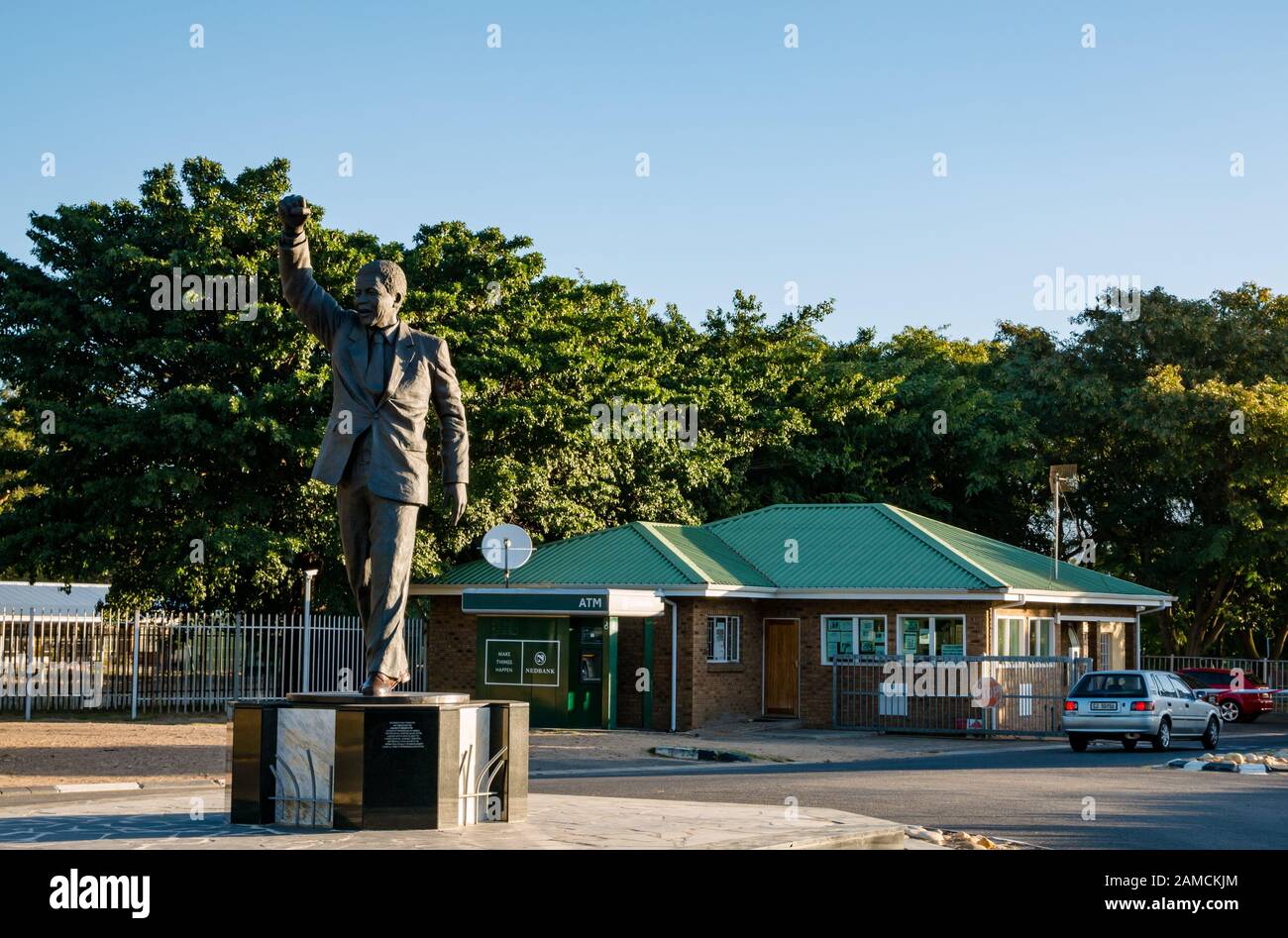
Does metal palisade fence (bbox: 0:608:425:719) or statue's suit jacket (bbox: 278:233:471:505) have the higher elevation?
statue's suit jacket (bbox: 278:233:471:505)

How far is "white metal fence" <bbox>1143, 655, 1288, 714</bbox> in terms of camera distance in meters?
45.0

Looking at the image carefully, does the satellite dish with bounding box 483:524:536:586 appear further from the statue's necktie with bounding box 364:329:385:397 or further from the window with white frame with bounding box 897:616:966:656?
the statue's necktie with bounding box 364:329:385:397

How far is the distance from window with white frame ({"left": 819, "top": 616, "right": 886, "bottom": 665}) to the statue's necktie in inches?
832

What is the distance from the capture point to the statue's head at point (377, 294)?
11.2 meters

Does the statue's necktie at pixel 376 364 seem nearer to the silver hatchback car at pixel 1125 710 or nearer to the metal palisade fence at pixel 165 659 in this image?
the metal palisade fence at pixel 165 659

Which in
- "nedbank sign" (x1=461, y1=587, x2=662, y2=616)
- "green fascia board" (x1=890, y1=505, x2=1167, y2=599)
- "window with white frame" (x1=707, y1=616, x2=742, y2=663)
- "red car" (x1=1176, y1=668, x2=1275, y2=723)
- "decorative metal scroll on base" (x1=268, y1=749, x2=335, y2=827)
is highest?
"green fascia board" (x1=890, y1=505, x2=1167, y2=599)

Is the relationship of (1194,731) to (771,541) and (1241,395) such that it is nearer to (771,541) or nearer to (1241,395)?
(771,541)

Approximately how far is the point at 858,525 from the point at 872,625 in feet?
12.3

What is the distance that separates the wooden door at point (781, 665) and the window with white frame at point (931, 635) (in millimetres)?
2404

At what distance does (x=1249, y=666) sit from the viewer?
45.9 meters

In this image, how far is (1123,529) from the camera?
45.8 metres

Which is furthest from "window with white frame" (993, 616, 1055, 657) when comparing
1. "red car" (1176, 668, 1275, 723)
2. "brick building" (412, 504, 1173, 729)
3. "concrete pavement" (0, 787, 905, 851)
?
"concrete pavement" (0, 787, 905, 851)

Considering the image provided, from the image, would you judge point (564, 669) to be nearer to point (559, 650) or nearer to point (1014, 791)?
point (559, 650)
